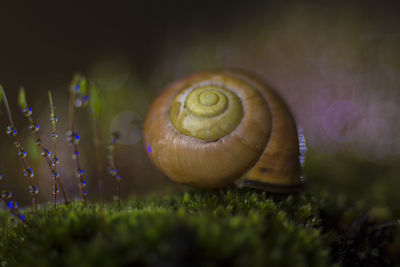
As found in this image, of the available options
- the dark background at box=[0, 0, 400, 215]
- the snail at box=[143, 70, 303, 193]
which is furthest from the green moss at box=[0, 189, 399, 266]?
the dark background at box=[0, 0, 400, 215]

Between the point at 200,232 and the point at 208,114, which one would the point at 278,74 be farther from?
the point at 200,232

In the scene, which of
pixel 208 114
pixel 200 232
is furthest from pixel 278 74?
pixel 200 232

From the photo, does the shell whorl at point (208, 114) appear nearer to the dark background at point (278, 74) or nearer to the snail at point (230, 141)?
the snail at point (230, 141)

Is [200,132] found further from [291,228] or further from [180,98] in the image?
[291,228]

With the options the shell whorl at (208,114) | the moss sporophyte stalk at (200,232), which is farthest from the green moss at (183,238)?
the shell whorl at (208,114)

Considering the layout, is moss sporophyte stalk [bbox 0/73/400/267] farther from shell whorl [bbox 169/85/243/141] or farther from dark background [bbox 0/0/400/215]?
dark background [bbox 0/0/400/215]
